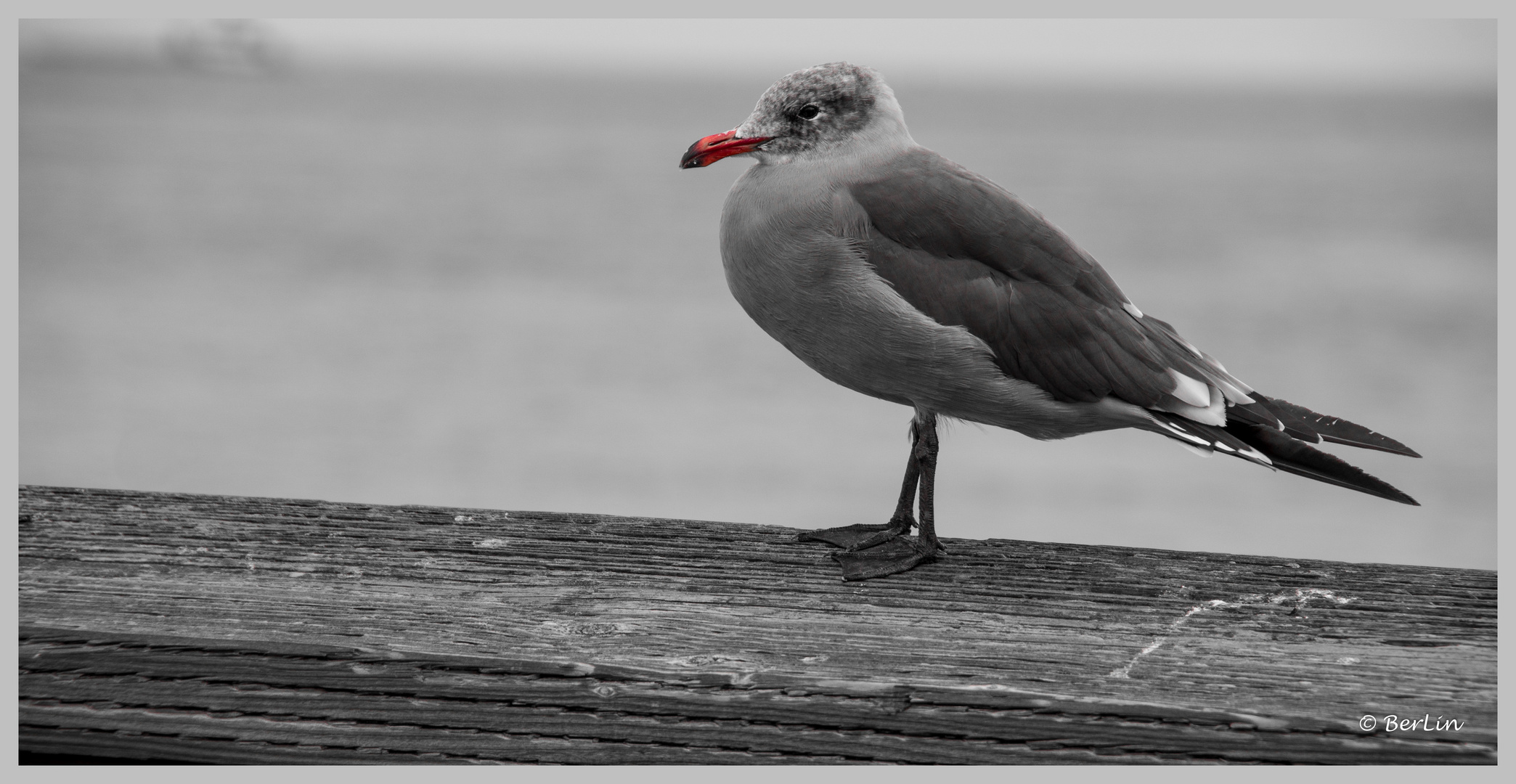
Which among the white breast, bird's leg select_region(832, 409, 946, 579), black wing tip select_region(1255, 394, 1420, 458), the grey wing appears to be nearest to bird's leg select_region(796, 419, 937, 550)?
bird's leg select_region(832, 409, 946, 579)

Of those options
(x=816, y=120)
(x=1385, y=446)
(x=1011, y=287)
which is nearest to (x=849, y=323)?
(x=1011, y=287)

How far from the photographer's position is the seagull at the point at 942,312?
126 inches

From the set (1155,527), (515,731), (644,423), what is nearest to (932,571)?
(515,731)

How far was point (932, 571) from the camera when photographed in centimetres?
292

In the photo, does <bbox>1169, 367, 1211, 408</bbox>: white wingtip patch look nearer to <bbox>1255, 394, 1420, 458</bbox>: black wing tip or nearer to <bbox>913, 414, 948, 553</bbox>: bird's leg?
<bbox>1255, 394, 1420, 458</bbox>: black wing tip

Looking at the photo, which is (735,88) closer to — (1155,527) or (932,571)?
(1155,527)

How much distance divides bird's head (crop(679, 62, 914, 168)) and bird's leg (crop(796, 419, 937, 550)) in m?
0.79

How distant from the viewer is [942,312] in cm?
326

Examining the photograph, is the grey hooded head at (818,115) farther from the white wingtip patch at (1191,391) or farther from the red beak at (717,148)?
the white wingtip patch at (1191,391)

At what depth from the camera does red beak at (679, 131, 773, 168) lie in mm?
3445

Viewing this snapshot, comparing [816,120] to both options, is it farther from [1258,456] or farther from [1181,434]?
[1258,456]

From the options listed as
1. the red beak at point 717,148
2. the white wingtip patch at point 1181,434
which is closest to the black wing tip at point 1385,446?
the white wingtip patch at point 1181,434

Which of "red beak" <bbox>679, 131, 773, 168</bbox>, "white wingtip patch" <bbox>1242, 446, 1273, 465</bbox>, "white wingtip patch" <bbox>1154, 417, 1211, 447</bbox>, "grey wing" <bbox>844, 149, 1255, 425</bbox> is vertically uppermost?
"red beak" <bbox>679, 131, 773, 168</bbox>

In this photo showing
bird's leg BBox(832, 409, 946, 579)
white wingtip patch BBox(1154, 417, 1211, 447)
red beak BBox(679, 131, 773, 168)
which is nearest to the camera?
bird's leg BBox(832, 409, 946, 579)
